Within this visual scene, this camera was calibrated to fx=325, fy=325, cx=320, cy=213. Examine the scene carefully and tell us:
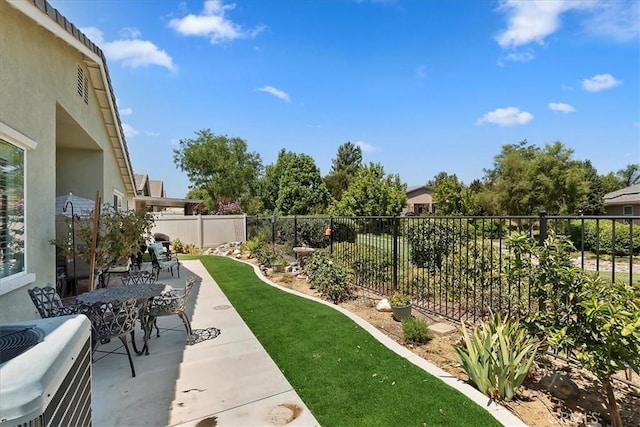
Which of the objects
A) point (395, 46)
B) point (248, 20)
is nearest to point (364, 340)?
point (248, 20)

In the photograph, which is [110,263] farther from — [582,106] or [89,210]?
[582,106]

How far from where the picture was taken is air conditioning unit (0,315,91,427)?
3.61ft

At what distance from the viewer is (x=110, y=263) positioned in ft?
21.7

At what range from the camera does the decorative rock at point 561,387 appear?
3.17 meters

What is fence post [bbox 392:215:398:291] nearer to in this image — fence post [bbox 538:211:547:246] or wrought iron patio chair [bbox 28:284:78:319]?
fence post [bbox 538:211:547:246]

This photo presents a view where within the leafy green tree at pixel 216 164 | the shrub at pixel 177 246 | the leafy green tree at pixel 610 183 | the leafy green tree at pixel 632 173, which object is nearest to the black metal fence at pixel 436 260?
the shrub at pixel 177 246

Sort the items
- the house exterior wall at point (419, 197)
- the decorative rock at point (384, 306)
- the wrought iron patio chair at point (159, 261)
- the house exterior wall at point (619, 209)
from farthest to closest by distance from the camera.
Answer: the house exterior wall at point (419, 197) → the house exterior wall at point (619, 209) → the wrought iron patio chair at point (159, 261) → the decorative rock at point (384, 306)

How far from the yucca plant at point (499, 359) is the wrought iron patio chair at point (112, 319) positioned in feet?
12.5

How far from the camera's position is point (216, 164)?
1259 inches

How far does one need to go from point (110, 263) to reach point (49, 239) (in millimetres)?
1577

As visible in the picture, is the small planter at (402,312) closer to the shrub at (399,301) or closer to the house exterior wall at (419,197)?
the shrub at (399,301)

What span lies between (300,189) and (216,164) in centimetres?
934

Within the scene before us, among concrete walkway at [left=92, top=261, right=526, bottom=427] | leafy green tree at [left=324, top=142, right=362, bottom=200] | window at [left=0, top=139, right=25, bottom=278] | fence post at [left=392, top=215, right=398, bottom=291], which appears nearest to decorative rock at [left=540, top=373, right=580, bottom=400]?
concrete walkway at [left=92, top=261, right=526, bottom=427]

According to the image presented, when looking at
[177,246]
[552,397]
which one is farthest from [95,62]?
[177,246]
